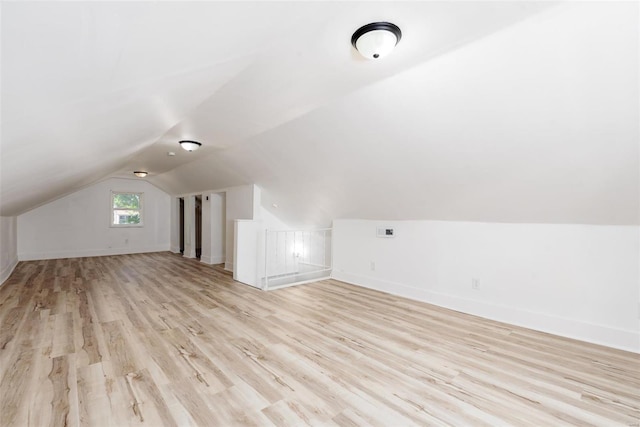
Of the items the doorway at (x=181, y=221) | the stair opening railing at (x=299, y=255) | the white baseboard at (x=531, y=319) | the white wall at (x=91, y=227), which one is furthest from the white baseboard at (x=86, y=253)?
the white baseboard at (x=531, y=319)

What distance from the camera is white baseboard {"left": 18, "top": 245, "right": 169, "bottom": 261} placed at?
7.33 metres

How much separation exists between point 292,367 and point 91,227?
847 centimetres

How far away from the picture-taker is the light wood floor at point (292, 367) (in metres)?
1.76

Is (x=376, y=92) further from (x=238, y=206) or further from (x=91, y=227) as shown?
(x=91, y=227)

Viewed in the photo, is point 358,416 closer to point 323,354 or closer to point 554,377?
point 323,354

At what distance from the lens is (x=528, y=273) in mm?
3174

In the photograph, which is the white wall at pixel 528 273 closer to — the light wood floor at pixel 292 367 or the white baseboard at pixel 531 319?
the white baseboard at pixel 531 319

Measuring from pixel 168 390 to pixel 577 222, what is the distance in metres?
3.80

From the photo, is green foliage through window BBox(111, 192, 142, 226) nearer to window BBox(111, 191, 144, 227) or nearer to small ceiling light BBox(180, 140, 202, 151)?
window BBox(111, 191, 144, 227)

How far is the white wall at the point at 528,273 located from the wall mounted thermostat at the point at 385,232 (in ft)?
0.25

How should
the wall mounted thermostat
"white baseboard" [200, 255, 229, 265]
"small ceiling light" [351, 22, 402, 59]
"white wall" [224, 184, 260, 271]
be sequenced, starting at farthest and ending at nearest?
1. "white baseboard" [200, 255, 229, 265]
2. "white wall" [224, 184, 260, 271]
3. the wall mounted thermostat
4. "small ceiling light" [351, 22, 402, 59]

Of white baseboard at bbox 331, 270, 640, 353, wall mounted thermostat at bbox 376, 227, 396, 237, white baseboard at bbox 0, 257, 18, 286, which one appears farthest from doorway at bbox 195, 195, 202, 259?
white baseboard at bbox 331, 270, 640, 353

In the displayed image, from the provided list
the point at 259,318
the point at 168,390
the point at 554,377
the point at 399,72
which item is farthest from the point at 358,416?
the point at 399,72

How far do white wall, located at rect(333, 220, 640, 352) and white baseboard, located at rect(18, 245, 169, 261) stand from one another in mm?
7487
